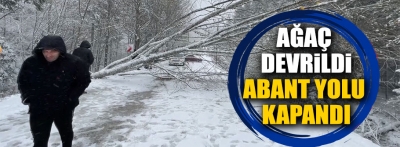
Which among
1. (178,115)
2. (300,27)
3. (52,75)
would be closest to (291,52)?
(300,27)

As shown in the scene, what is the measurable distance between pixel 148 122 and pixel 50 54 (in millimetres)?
2813

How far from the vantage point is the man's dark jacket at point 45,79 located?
8.78 ft

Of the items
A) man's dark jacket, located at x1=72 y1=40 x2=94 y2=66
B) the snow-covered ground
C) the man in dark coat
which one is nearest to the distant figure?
man's dark jacket, located at x1=72 y1=40 x2=94 y2=66

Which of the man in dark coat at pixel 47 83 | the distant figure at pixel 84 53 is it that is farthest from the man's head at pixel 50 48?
the distant figure at pixel 84 53

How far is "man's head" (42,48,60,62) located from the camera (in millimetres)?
2633

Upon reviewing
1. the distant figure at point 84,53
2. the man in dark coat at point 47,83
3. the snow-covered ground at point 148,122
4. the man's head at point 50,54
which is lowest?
the snow-covered ground at point 148,122

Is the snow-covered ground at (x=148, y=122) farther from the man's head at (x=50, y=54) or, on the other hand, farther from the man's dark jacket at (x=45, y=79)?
the man's head at (x=50, y=54)

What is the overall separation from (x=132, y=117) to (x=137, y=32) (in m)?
10.5

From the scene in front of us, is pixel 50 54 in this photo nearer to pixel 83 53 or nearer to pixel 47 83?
pixel 47 83

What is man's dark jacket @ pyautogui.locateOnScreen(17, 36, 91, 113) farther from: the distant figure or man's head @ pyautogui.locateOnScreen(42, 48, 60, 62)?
the distant figure

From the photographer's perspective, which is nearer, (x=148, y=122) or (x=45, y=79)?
(x=45, y=79)

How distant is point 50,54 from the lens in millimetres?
2648

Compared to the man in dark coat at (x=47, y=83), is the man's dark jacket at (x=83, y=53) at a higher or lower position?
higher

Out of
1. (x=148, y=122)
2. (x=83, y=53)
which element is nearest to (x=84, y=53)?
(x=83, y=53)
